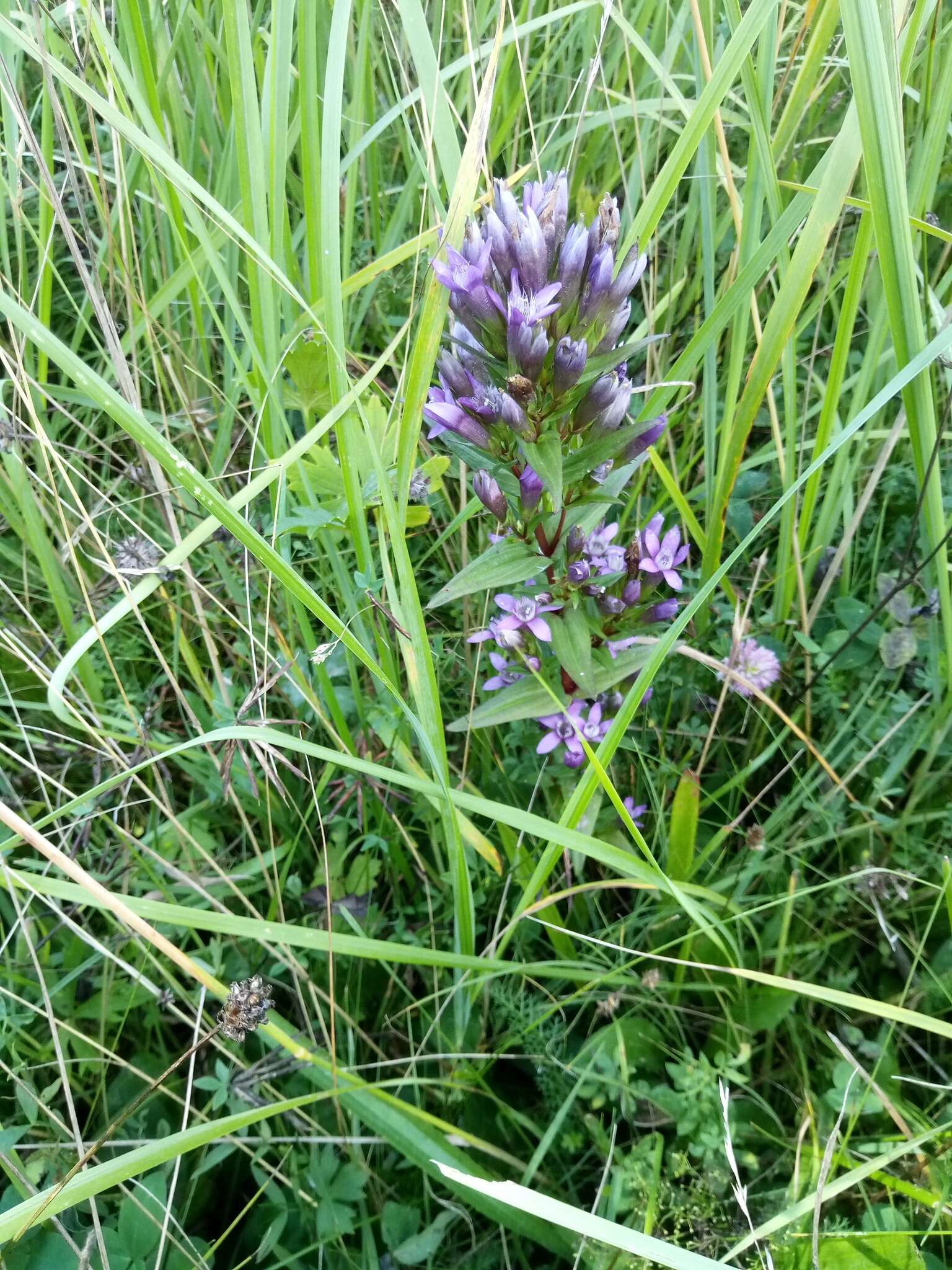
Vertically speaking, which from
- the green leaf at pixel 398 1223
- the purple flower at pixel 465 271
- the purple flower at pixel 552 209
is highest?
the purple flower at pixel 552 209

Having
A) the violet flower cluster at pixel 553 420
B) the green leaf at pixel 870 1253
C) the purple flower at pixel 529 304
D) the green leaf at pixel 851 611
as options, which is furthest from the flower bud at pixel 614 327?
the green leaf at pixel 870 1253

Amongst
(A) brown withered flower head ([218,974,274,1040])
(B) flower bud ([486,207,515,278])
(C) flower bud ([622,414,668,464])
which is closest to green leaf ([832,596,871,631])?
(C) flower bud ([622,414,668,464])

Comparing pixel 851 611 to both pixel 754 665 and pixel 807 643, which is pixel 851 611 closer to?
pixel 807 643

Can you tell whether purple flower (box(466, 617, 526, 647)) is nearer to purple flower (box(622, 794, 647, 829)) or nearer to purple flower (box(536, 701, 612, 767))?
purple flower (box(536, 701, 612, 767))

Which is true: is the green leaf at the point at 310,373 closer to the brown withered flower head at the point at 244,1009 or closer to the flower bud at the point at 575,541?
the flower bud at the point at 575,541

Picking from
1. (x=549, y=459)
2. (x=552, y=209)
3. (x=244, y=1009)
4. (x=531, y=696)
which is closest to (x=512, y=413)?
(x=549, y=459)
